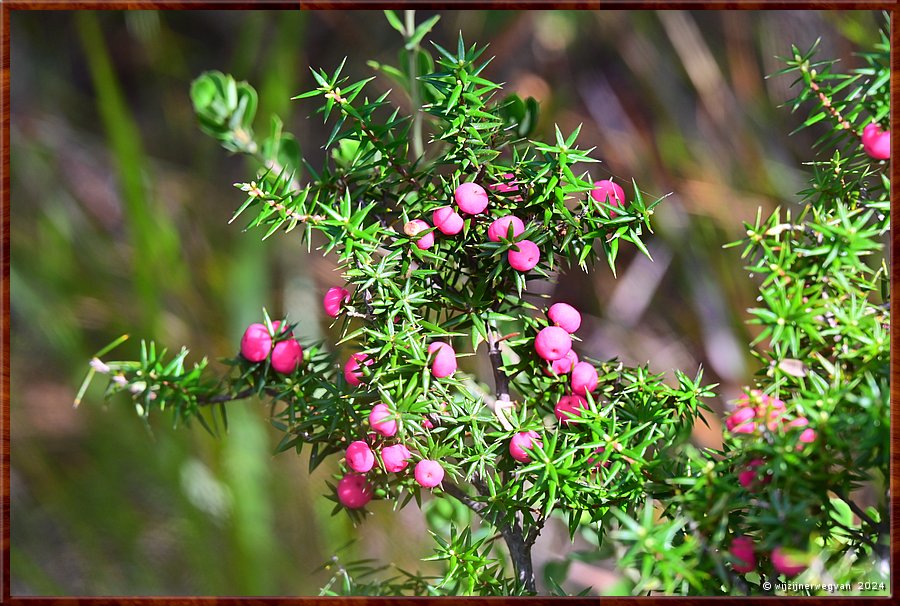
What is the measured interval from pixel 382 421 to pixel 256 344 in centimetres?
9

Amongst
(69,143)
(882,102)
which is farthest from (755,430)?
(69,143)

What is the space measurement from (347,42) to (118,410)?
665 mm

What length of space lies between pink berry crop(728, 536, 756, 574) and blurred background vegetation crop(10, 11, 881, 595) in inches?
19.8

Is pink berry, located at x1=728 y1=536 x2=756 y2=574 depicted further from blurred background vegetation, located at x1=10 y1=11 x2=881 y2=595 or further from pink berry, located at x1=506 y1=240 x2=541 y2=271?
blurred background vegetation, located at x1=10 y1=11 x2=881 y2=595

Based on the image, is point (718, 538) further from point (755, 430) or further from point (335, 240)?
point (335, 240)

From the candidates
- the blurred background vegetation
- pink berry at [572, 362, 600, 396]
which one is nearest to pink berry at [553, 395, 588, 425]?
pink berry at [572, 362, 600, 396]

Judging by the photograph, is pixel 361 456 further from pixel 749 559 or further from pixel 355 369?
pixel 749 559

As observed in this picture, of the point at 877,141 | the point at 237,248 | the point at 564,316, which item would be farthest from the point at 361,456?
the point at 237,248

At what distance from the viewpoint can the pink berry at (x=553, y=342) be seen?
35cm

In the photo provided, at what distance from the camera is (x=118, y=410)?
98 centimetres

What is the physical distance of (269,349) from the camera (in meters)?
0.38

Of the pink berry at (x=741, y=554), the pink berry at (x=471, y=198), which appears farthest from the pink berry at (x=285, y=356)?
the pink berry at (x=741, y=554)

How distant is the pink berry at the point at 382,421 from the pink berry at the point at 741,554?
0.52 feet

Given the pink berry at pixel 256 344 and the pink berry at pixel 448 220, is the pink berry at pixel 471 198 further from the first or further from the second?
the pink berry at pixel 256 344
